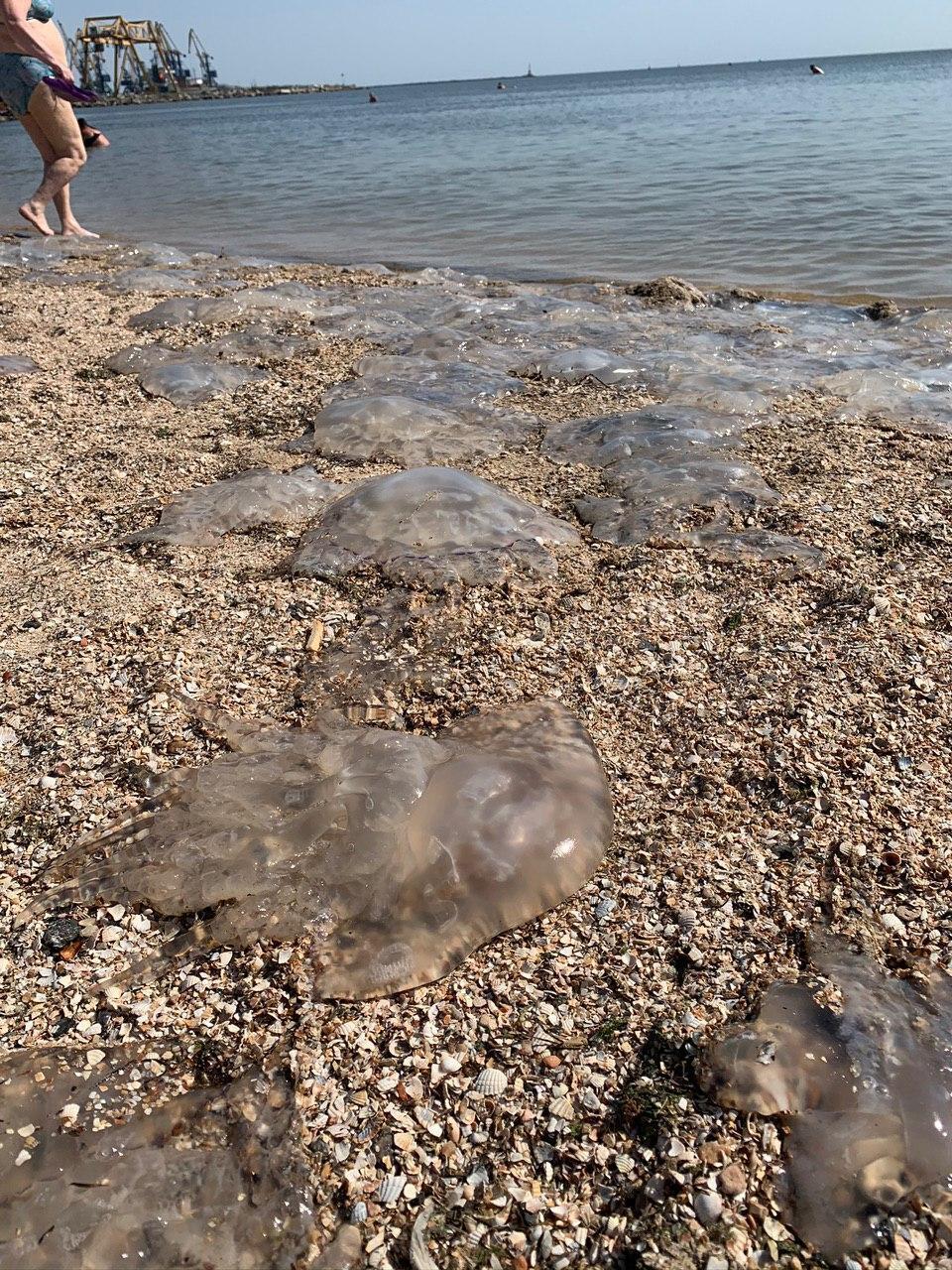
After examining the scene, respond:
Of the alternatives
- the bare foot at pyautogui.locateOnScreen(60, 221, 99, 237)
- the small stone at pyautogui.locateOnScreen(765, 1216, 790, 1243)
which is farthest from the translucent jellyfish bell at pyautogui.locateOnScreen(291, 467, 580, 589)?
the bare foot at pyautogui.locateOnScreen(60, 221, 99, 237)

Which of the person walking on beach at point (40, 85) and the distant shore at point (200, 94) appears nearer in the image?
the person walking on beach at point (40, 85)

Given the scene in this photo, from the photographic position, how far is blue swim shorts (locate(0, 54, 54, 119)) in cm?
704

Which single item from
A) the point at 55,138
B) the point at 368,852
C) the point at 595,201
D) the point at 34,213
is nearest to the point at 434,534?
the point at 368,852

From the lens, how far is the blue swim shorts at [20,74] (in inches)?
277

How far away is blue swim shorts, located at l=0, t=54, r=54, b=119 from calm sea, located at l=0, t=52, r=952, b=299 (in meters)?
3.45

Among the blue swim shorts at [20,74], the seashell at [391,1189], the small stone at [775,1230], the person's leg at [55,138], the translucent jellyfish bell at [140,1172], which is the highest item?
the blue swim shorts at [20,74]

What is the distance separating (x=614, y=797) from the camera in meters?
2.30

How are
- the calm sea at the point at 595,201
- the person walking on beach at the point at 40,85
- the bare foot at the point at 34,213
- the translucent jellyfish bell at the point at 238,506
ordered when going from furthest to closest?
the calm sea at the point at 595,201, the bare foot at the point at 34,213, the person walking on beach at the point at 40,85, the translucent jellyfish bell at the point at 238,506

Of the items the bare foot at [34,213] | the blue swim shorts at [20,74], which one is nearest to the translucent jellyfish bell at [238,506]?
the blue swim shorts at [20,74]

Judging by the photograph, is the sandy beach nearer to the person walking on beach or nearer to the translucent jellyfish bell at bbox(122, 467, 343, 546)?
the translucent jellyfish bell at bbox(122, 467, 343, 546)

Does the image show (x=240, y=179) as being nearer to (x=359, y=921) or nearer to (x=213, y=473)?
(x=213, y=473)

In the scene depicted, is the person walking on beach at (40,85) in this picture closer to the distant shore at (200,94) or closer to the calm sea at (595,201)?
the calm sea at (595,201)

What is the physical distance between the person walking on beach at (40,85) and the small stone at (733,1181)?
27.2 ft

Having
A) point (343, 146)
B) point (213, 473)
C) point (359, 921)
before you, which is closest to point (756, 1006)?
point (359, 921)
